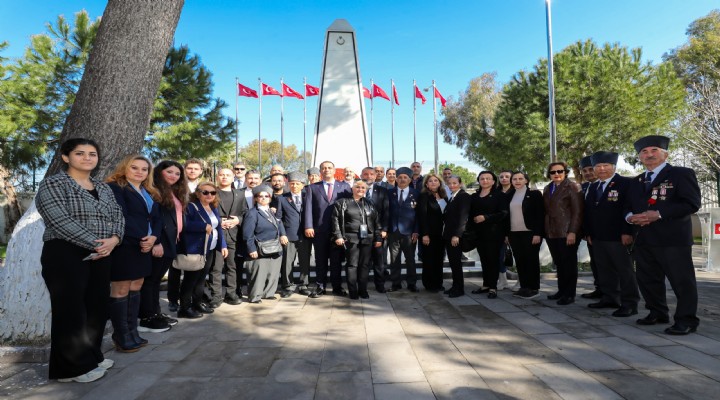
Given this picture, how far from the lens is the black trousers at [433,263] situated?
5.72 meters

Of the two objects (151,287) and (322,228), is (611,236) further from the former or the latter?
(151,287)

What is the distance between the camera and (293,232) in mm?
5609

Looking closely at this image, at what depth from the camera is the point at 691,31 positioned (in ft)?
84.2

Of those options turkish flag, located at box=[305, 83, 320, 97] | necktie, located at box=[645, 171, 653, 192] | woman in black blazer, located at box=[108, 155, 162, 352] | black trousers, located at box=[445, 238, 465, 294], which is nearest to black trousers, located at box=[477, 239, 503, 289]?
black trousers, located at box=[445, 238, 465, 294]

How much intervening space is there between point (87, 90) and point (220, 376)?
3.24 metres

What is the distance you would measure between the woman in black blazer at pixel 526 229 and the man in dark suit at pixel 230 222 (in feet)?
12.3

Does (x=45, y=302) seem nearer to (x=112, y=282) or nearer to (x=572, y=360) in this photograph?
(x=112, y=282)

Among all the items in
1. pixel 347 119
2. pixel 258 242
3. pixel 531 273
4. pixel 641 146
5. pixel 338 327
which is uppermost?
pixel 347 119

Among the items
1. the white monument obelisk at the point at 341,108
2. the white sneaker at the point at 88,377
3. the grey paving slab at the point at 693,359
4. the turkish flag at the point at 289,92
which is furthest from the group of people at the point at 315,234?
the turkish flag at the point at 289,92

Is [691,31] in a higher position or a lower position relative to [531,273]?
higher

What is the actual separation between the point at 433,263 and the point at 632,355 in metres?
2.94

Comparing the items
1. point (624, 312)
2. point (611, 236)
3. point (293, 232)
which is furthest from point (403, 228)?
point (624, 312)

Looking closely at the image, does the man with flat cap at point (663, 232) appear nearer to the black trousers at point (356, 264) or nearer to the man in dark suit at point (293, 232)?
the black trousers at point (356, 264)

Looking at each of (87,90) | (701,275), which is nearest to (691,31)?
(701,275)
